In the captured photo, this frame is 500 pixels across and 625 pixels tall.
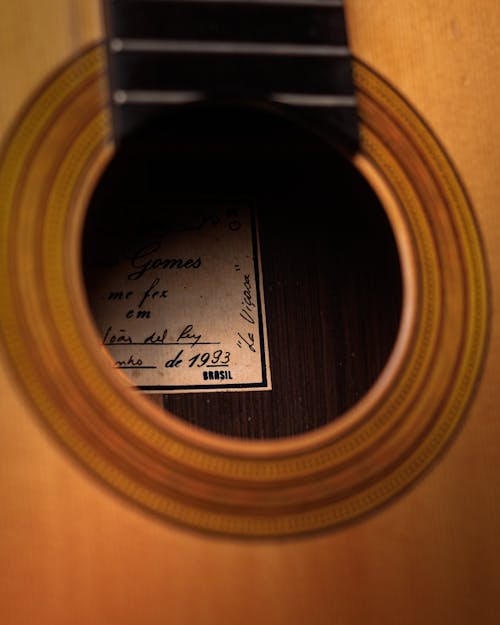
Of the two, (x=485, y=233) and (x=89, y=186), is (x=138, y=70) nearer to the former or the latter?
(x=89, y=186)

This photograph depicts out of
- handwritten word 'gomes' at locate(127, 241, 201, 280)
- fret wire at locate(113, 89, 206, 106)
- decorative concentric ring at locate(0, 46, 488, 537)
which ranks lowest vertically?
decorative concentric ring at locate(0, 46, 488, 537)

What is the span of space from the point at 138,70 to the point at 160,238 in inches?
12.8

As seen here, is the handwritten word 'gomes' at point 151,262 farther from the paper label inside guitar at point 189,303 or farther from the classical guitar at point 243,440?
the classical guitar at point 243,440

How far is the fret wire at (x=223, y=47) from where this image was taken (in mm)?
747

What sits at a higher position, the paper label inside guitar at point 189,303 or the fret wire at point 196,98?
the fret wire at point 196,98

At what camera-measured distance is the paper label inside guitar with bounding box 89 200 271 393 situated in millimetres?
1013

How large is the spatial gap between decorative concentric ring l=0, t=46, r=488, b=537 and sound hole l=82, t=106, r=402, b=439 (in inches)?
8.9

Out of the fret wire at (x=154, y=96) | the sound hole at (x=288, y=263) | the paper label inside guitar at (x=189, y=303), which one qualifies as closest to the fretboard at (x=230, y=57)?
the fret wire at (x=154, y=96)

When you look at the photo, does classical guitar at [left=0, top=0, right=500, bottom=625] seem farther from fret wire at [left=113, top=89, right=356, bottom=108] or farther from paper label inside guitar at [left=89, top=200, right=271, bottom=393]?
paper label inside guitar at [left=89, top=200, right=271, bottom=393]

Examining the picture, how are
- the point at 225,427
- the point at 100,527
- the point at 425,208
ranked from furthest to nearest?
the point at 225,427, the point at 425,208, the point at 100,527

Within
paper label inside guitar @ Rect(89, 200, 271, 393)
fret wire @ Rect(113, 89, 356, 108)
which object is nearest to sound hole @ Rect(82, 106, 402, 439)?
paper label inside guitar @ Rect(89, 200, 271, 393)

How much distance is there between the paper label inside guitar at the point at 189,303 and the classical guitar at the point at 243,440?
11 cm

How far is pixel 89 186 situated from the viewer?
0.72 m

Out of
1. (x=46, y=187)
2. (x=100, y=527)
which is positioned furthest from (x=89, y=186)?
(x=100, y=527)
